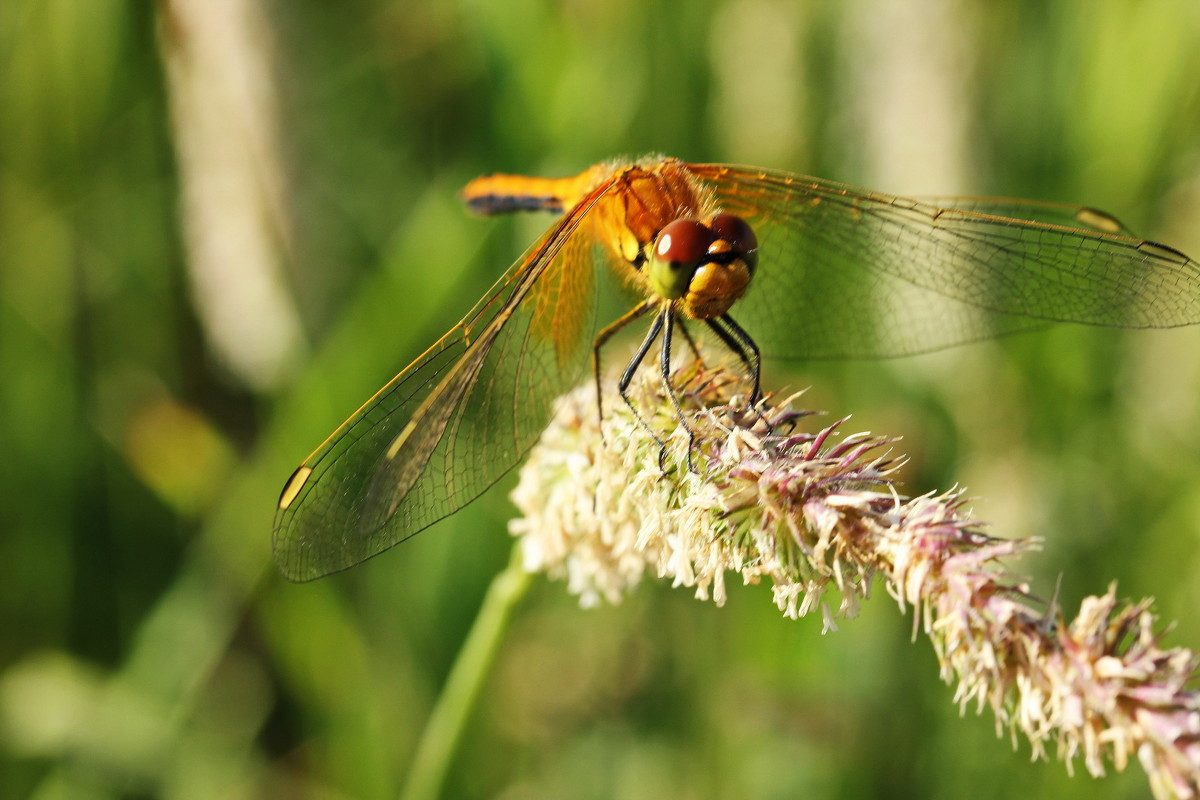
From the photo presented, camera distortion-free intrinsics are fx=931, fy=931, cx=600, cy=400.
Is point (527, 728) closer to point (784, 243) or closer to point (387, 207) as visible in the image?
point (784, 243)

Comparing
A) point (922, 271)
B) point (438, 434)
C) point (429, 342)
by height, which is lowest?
point (429, 342)

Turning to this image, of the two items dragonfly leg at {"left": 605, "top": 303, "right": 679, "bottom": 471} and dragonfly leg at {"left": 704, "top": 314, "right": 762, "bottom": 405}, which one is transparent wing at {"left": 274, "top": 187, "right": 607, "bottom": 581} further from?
dragonfly leg at {"left": 704, "top": 314, "right": 762, "bottom": 405}

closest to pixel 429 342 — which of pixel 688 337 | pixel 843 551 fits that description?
pixel 688 337

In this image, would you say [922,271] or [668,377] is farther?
[922,271]

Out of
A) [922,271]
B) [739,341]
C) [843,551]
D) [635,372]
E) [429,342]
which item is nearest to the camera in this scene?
[843,551]

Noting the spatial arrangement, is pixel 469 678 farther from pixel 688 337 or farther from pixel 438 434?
pixel 688 337

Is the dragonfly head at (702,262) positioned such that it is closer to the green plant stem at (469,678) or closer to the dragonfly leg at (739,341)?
the dragonfly leg at (739,341)

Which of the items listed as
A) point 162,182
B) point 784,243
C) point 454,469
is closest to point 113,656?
point 162,182
